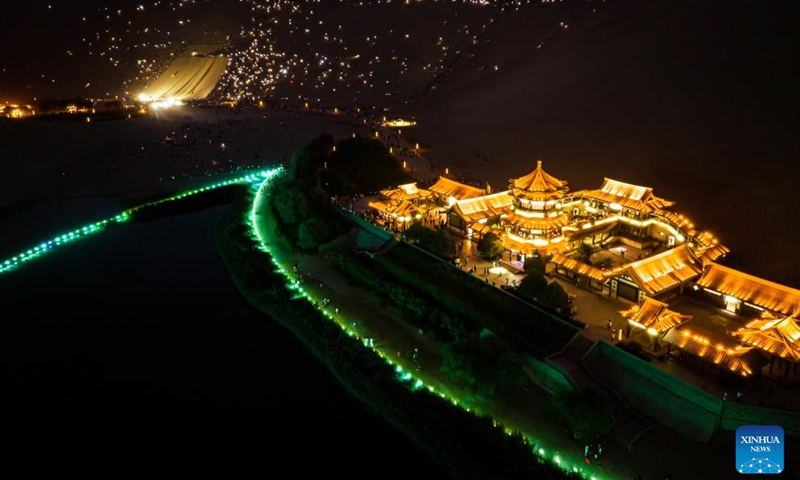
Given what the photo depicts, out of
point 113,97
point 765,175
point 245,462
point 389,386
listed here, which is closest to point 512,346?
point 389,386

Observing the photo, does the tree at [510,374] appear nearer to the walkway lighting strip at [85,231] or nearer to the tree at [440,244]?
the tree at [440,244]

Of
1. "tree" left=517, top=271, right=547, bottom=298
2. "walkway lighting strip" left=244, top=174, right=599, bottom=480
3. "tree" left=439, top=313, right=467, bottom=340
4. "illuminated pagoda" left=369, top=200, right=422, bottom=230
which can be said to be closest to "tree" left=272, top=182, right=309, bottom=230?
"walkway lighting strip" left=244, top=174, right=599, bottom=480

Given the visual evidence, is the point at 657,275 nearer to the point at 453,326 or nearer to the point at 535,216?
the point at 535,216

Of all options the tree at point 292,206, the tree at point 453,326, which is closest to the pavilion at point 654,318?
the tree at point 453,326

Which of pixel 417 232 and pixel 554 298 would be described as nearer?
pixel 554 298

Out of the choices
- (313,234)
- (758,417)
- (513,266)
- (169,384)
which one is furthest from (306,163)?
(758,417)
